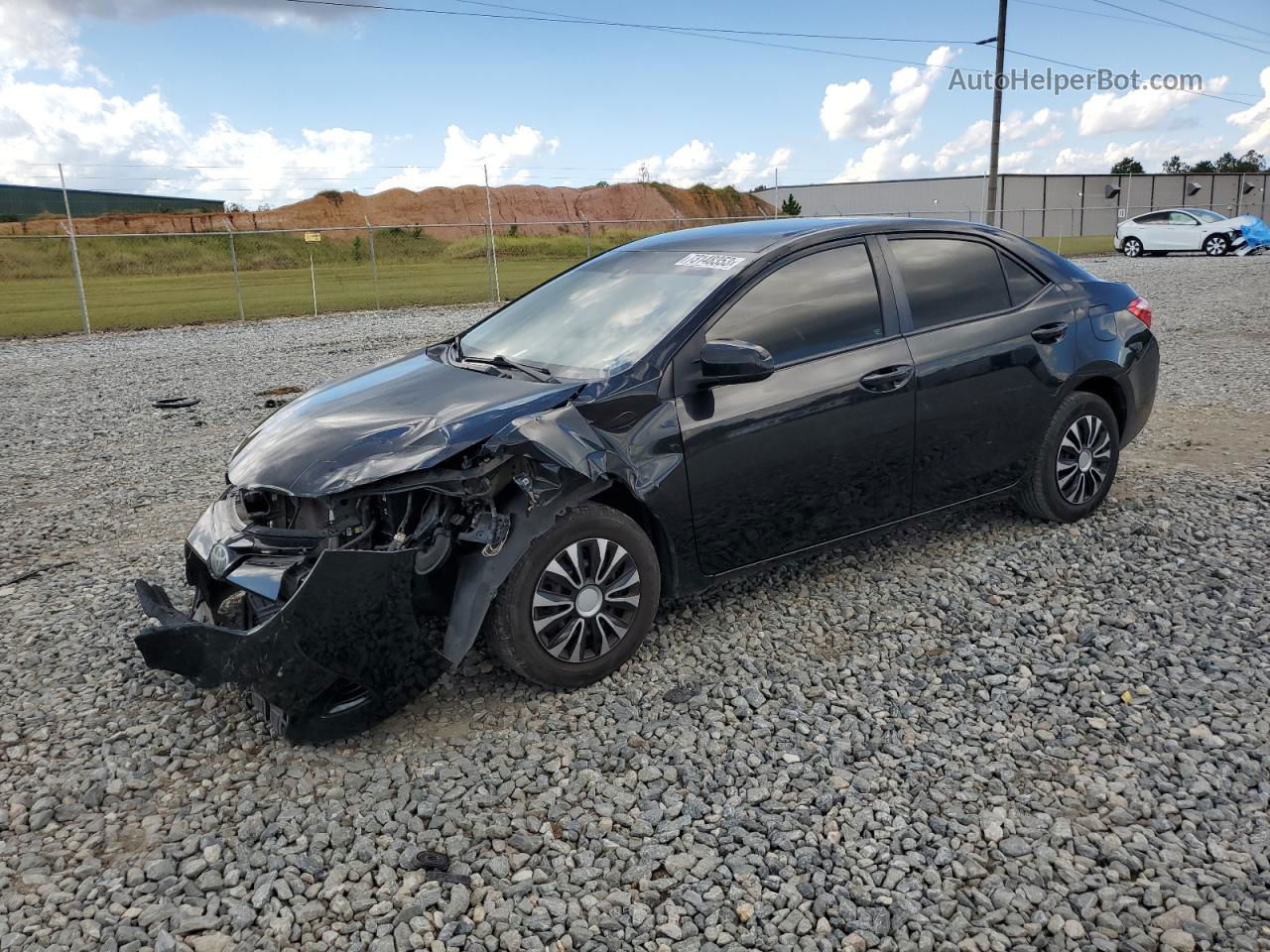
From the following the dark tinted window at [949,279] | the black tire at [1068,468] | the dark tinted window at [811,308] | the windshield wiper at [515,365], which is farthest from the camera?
the black tire at [1068,468]

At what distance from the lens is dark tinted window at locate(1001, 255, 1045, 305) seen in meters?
4.85

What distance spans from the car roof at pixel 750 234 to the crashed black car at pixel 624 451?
0.02 m

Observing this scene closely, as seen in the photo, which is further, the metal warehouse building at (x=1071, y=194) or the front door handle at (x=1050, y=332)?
the metal warehouse building at (x=1071, y=194)

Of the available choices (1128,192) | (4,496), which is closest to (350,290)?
(4,496)

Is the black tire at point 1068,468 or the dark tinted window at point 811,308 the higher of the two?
the dark tinted window at point 811,308

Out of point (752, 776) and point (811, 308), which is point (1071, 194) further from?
point (752, 776)

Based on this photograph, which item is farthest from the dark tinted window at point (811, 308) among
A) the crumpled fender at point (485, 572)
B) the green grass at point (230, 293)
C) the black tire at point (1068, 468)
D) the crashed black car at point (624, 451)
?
the green grass at point (230, 293)

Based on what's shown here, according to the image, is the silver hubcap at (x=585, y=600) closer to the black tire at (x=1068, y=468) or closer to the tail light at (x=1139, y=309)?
the black tire at (x=1068, y=468)

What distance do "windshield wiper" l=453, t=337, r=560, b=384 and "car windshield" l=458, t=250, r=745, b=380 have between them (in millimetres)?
33

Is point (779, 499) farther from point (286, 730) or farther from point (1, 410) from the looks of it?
point (1, 410)

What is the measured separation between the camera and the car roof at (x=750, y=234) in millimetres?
4273

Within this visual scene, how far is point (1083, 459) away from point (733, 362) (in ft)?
8.35

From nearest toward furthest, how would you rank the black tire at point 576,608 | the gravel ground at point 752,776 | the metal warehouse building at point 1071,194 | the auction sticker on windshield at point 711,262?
1. the gravel ground at point 752,776
2. the black tire at point 576,608
3. the auction sticker on windshield at point 711,262
4. the metal warehouse building at point 1071,194

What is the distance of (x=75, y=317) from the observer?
20.7m
